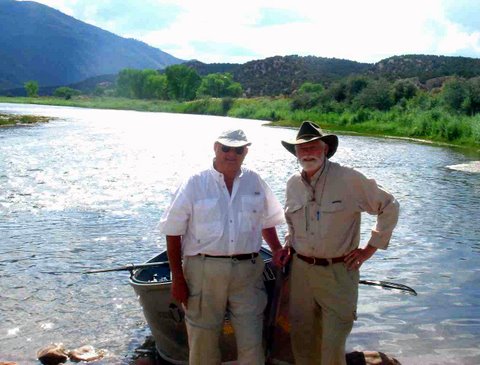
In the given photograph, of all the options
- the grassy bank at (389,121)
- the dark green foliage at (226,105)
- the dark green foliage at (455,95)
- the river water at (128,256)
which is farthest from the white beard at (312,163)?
the dark green foliage at (226,105)

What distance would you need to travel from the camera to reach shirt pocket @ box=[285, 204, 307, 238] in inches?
203

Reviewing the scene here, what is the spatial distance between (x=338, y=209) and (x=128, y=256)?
26.0 ft

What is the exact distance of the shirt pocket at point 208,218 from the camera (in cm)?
488

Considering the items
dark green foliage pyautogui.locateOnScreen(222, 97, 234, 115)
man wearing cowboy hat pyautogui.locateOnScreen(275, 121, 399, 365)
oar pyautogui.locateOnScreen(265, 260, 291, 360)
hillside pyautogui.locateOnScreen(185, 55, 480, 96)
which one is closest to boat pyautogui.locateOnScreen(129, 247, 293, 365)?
oar pyautogui.locateOnScreen(265, 260, 291, 360)

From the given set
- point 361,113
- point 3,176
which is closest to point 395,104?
point 361,113

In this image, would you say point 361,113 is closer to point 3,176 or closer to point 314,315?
point 3,176

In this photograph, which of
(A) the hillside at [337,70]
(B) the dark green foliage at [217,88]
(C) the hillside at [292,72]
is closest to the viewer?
(A) the hillside at [337,70]

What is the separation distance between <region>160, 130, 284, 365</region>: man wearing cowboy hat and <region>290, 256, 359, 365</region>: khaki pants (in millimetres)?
402

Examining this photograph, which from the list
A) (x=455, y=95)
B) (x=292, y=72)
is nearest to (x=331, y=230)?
(x=455, y=95)

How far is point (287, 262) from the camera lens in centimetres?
546

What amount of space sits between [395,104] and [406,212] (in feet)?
167

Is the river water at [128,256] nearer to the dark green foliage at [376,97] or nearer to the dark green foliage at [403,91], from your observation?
the dark green foliage at [376,97]

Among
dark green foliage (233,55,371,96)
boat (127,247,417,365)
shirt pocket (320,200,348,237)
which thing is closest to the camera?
shirt pocket (320,200,348,237)

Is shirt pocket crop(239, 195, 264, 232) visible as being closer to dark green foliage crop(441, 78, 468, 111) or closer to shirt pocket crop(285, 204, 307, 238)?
shirt pocket crop(285, 204, 307, 238)
